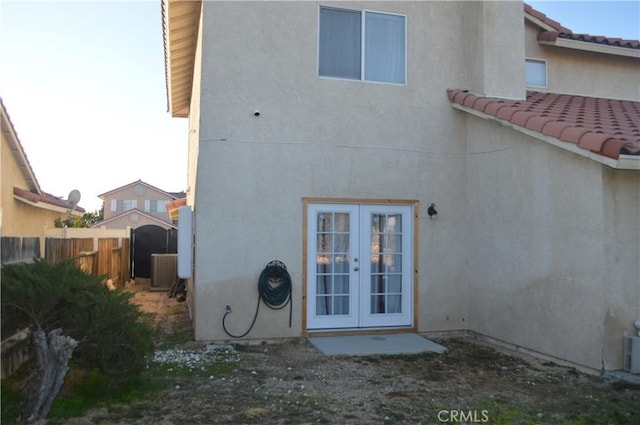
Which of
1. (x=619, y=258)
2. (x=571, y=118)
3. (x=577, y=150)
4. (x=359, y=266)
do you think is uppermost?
(x=571, y=118)

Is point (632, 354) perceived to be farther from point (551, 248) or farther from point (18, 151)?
point (18, 151)

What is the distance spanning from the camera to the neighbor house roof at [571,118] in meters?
6.56

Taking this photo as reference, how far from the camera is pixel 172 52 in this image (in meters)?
11.2

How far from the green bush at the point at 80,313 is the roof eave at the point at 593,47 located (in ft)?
32.1

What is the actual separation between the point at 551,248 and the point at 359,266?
3024mm

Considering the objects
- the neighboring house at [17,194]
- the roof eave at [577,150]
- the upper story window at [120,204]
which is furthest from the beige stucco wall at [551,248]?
the upper story window at [120,204]

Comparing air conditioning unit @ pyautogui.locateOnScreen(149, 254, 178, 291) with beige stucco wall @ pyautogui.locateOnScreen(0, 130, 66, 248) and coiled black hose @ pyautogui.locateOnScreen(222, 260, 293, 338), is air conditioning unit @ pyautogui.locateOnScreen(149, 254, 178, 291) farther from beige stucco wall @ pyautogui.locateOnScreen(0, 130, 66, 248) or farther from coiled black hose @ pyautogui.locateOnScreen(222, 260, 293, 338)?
coiled black hose @ pyautogui.locateOnScreen(222, 260, 293, 338)

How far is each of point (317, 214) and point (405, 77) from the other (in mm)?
2903

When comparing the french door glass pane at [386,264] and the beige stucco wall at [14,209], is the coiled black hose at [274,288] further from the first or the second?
the beige stucco wall at [14,209]

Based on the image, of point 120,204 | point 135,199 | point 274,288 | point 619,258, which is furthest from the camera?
point 135,199

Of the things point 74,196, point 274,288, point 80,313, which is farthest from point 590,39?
point 74,196

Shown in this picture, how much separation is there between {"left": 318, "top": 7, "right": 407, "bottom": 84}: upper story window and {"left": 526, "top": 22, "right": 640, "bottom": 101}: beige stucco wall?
3393 mm

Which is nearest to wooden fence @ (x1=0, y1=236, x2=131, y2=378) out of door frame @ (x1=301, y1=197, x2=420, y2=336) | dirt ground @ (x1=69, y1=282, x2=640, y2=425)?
dirt ground @ (x1=69, y1=282, x2=640, y2=425)

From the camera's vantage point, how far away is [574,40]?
1114cm
